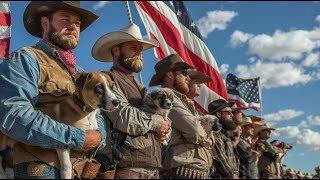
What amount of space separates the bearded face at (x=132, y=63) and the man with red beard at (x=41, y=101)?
55.5 inches

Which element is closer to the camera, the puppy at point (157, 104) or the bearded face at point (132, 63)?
the puppy at point (157, 104)

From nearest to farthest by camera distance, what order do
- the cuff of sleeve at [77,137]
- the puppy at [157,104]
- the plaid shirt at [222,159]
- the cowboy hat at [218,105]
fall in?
the cuff of sleeve at [77,137], the puppy at [157,104], the plaid shirt at [222,159], the cowboy hat at [218,105]

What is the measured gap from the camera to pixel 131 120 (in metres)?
4.60

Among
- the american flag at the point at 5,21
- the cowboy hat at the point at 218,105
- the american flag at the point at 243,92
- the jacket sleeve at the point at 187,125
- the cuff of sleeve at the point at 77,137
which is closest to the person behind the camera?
the cuff of sleeve at the point at 77,137

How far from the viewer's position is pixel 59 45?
3963 mm

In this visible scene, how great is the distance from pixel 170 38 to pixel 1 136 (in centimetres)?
735

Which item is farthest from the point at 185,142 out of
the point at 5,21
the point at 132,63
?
the point at 5,21

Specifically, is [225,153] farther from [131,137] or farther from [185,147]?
[131,137]

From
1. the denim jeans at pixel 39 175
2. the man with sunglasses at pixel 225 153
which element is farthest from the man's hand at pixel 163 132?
the man with sunglasses at pixel 225 153

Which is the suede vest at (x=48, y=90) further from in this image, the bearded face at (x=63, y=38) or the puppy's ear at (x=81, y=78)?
the bearded face at (x=63, y=38)

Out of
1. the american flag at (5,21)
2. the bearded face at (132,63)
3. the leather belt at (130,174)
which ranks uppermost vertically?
the american flag at (5,21)

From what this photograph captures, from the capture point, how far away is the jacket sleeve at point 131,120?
4598 millimetres

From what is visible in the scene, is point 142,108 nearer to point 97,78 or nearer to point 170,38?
point 97,78

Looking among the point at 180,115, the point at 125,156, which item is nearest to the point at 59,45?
the point at 125,156
